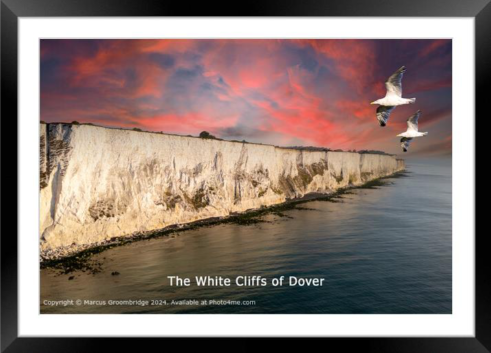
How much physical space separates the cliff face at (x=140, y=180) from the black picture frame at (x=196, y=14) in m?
1.38

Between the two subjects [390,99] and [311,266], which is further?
[311,266]

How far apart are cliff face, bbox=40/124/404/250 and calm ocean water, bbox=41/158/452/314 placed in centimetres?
Result: 76

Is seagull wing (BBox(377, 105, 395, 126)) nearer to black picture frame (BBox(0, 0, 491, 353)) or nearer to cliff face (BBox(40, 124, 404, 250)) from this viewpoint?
black picture frame (BBox(0, 0, 491, 353))

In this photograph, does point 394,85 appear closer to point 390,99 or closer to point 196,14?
point 390,99

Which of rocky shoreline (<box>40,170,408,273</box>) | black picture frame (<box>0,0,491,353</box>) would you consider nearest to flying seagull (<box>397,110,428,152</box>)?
black picture frame (<box>0,0,491,353</box>)

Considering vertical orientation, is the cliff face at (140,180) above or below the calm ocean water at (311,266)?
above

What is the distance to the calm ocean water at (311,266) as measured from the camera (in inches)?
117

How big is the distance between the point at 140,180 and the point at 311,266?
404cm

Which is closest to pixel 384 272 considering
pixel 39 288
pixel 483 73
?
pixel 483 73

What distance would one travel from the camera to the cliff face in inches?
168

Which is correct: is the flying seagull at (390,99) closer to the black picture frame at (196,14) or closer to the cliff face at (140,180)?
the black picture frame at (196,14)

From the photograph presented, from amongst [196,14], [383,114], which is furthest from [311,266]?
[196,14]

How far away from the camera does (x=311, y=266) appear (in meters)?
3.64

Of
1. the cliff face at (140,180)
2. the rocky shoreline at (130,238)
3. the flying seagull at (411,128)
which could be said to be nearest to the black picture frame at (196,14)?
the flying seagull at (411,128)
